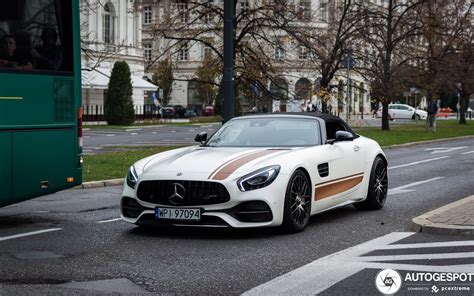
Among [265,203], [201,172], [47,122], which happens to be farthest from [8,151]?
[265,203]

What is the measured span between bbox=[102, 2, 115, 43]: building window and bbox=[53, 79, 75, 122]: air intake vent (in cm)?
5880

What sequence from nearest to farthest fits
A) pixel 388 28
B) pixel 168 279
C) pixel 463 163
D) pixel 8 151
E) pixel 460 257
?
pixel 168 279
pixel 460 257
pixel 8 151
pixel 463 163
pixel 388 28

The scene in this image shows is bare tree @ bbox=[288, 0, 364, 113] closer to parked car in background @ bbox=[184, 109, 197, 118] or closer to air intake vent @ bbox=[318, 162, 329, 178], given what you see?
air intake vent @ bbox=[318, 162, 329, 178]

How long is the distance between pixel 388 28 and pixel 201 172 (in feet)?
114

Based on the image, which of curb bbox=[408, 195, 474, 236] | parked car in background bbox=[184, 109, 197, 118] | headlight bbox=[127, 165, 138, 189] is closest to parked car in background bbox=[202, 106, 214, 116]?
parked car in background bbox=[184, 109, 197, 118]

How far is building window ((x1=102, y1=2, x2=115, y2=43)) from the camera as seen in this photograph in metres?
68.8

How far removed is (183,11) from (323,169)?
56.4ft

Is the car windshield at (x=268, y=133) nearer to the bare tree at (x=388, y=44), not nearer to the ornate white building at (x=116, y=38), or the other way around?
the bare tree at (x=388, y=44)

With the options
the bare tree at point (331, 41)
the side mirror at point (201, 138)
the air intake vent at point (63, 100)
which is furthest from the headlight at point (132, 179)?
the bare tree at point (331, 41)

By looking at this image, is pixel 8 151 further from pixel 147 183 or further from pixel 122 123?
pixel 122 123

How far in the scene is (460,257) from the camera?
7.79m

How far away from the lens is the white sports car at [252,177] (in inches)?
355

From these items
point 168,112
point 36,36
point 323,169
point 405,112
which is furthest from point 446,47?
point 36,36

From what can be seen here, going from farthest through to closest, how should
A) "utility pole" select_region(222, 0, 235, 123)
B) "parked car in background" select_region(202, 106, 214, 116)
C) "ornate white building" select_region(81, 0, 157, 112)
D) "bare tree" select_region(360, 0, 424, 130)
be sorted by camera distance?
"parked car in background" select_region(202, 106, 214, 116) → "ornate white building" select_region(81, 0, 157, 112) → "bare tree" select_region(360, 0, 424, 130) → "utility pole" select_region(222, 0, 235, 123)
